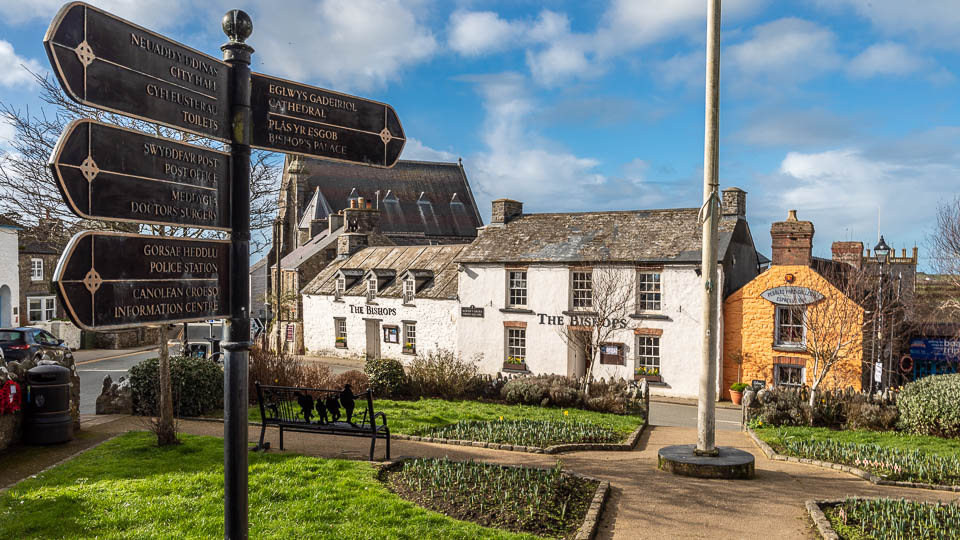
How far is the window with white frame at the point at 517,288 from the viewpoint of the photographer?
27641mm

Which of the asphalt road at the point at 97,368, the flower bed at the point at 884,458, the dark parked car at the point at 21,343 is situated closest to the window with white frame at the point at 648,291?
the flower bed at the point at 884,458

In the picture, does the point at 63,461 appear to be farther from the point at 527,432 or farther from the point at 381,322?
the point at 381,322

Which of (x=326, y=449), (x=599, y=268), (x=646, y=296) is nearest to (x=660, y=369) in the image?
(x=646, y=296)

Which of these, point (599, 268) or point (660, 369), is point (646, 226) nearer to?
point (599, 268)

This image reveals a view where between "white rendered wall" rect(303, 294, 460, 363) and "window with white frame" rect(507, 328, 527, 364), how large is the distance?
117 inches

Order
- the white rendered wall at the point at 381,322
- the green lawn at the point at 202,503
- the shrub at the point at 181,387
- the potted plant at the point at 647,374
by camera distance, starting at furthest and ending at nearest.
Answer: the white rendered wall at the point at 381,322, the potted plant at the point at 647,374, the shrub at the point at 181,387, the green lawn at the point at 202,503

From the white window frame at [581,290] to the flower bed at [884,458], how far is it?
45.2ft

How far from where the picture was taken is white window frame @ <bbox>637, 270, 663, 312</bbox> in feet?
81.6

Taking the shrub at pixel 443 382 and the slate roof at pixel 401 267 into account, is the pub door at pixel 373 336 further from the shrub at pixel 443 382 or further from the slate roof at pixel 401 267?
the shrub at pixel 443 382

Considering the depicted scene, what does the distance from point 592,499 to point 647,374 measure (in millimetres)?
17787

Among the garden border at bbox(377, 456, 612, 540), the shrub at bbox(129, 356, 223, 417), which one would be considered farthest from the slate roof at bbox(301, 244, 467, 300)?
the garden border at bbox(377, 456, 612, 540)

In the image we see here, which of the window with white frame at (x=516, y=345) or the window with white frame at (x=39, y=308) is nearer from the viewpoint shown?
the window with white frame at (x=516, y=345)

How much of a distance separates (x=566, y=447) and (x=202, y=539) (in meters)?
6.42

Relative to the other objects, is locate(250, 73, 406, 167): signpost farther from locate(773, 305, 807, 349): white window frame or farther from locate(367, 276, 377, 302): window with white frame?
locate(367, 276, 377, 302): window with white frame
